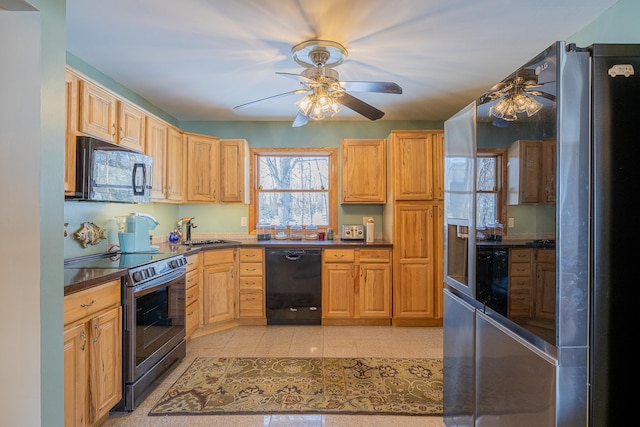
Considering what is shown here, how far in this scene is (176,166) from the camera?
3.79 metres

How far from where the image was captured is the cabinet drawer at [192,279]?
3.31 meters

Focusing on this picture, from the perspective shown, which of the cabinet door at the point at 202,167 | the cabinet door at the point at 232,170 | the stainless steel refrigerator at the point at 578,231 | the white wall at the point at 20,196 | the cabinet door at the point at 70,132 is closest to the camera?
the stainless steel refrigerator at the point at 578,231

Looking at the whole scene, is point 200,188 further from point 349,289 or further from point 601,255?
point 601,255

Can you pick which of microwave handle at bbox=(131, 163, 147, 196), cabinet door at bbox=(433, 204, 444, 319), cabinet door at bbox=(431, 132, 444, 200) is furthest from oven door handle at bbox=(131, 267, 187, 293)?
cabinet door at bbox=(431, 132, 444, 200)

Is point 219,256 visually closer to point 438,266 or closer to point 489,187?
point 438,266

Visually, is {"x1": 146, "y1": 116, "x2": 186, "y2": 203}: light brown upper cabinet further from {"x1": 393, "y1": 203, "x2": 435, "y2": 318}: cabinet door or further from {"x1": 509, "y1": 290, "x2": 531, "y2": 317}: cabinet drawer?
{"x1": 509, "y1": 290, "x2": 531, "y2": 317}: cabinet drawer

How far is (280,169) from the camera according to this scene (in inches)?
182

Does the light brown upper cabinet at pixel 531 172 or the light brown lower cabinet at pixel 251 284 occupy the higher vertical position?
the light brown upper cabinet at pixel 531 172

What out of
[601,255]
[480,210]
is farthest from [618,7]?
[601,255]

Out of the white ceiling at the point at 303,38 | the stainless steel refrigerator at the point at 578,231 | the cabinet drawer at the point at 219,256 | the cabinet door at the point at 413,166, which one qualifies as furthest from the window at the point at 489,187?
the cabinet drawer at the point at 219,256

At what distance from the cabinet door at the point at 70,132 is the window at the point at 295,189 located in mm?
2494

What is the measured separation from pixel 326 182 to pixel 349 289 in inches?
59.7

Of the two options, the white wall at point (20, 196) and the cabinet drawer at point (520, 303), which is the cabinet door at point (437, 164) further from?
the white wall at point (20, 196)

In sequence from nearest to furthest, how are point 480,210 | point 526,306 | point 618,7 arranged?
point 526,306
point 480,210
point 618,7
